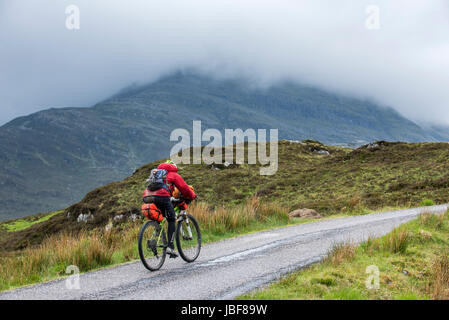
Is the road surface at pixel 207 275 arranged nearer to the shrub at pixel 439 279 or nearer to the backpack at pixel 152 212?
the backpack at pixel 152 212

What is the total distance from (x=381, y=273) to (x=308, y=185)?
116 feet

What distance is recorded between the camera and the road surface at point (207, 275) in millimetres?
7961

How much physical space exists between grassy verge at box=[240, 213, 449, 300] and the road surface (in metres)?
0.69

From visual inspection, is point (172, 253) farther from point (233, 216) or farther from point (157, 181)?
point (233, 216)

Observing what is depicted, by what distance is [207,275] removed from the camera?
912 centimetres

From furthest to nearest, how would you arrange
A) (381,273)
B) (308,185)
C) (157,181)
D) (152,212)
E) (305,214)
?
(308,185), (305,214), (157,181), (152,212), (381,273)

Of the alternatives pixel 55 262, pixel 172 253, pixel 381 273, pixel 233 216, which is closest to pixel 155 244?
pixel 172 253

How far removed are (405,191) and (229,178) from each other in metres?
22.0

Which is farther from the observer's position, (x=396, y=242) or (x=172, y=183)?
(x=396, y=242)

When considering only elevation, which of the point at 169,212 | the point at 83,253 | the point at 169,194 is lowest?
the point at 83,253

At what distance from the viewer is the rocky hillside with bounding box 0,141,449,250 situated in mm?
32750

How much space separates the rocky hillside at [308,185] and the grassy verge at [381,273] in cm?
1502
